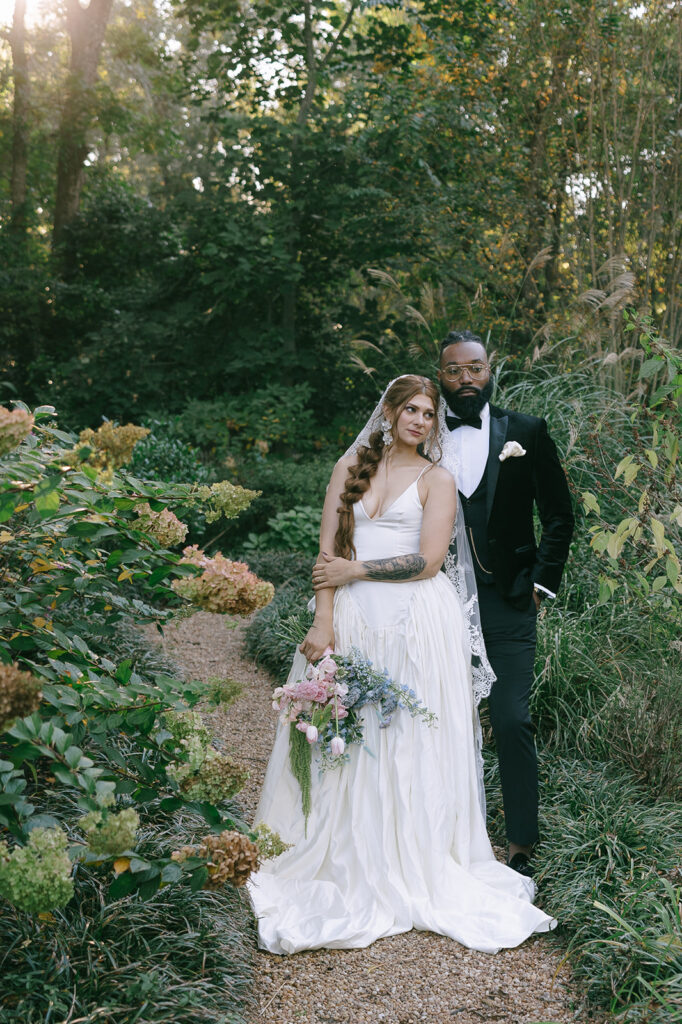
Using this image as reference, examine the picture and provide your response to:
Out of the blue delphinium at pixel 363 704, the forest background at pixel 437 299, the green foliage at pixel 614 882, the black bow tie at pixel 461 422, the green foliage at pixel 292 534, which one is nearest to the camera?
the green foliage at pixel 614 882

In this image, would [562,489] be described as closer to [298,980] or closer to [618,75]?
[298,980]

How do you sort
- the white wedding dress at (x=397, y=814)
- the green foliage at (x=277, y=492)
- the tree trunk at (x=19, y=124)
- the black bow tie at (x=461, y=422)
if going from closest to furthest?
1. the white wedding dress at (x=397, y=814)
2. the black bow tie at (x=461, y=422)
3. the green foliage at (x=277, y=492)
4. the tree trunk at (x=19, y=124)

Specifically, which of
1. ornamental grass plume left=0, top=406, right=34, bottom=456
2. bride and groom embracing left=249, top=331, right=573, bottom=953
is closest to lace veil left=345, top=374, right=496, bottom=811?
bride and groom embracing left=249, top=331, right=573, bottom=953

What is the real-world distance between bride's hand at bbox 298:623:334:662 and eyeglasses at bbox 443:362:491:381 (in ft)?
3.54

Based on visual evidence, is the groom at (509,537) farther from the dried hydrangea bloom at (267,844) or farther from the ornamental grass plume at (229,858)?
the ornamental grass plume at (229,858)

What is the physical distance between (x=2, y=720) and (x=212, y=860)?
2.40 feet

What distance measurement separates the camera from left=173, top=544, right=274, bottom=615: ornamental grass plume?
2189mm

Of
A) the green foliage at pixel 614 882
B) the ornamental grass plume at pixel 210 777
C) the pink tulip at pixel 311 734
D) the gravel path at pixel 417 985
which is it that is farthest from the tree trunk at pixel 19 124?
the ornamental grass plume at pixel 210 777

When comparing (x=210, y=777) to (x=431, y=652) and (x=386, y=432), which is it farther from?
(x=386, y=432)

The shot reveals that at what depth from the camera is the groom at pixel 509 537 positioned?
10.4ft

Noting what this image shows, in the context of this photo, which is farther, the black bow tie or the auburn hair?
the black bow tie

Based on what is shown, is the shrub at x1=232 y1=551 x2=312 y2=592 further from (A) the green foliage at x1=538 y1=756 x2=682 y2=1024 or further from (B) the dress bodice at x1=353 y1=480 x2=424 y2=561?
(B) the dress bodice at x1=353 y1=480 x2=424 y2=561

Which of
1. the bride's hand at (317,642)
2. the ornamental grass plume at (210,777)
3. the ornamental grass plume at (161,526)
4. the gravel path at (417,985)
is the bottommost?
the gravel path at (417,985)

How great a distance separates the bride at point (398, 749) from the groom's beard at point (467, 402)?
0.14 m
